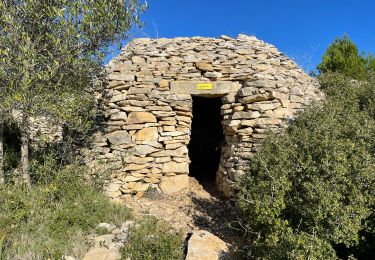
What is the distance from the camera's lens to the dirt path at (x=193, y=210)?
554 centimetres

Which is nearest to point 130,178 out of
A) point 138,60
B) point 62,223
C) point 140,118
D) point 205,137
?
point 140,118

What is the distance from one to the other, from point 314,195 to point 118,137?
4249mm

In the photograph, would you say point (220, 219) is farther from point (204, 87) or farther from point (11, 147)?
point (11, 147)

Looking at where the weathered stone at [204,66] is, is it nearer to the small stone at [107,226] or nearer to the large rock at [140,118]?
the large rock at [140,118]

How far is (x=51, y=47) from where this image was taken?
210 inches

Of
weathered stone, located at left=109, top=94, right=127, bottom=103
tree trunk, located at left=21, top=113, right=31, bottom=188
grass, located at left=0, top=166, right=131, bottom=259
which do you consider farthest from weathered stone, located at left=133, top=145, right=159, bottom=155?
tree trunk, located at left=21, top=113, right=31, bottom=188

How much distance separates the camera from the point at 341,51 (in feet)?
38.5

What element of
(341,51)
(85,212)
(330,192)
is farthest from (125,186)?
(341,51)

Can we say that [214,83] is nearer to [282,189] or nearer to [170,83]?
[170,83]

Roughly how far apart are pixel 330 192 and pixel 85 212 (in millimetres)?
3752

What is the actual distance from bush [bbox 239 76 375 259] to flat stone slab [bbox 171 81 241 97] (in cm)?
212

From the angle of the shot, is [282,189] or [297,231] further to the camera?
[282,189]

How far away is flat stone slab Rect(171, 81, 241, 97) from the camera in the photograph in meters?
7.01

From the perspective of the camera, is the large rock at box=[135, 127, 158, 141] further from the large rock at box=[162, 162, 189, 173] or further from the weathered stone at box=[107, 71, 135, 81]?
the weathered stone at box=[107, 71, 135, 81]
